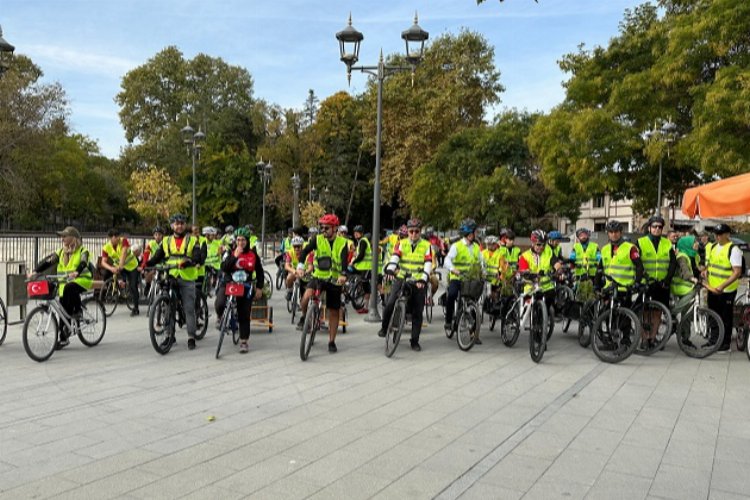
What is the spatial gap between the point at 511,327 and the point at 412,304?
1512 millimetres

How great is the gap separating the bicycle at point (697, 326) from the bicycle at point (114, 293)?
9475 millimetres

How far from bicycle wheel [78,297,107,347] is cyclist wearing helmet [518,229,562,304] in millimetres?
5832

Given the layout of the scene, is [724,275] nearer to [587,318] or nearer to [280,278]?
[587,318]

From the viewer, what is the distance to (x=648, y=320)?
8844 millimetres

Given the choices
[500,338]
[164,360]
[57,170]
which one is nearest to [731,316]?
[500,338]

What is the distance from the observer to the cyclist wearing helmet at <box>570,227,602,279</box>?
38.2 ft

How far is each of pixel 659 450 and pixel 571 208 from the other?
36797mm

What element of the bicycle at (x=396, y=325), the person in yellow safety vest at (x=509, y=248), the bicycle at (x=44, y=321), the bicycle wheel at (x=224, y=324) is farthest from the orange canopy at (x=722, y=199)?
the bicycle at (x=44, y=321)

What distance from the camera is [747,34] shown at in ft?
61.7

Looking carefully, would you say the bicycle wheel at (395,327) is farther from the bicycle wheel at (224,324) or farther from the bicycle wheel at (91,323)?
the bicycle wheel at (91,323)

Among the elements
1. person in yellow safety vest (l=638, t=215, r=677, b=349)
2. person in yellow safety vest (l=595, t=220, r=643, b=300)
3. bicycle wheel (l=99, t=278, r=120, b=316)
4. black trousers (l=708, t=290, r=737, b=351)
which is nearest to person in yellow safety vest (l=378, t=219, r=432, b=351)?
person in yellow safety vest (l=595, t=220, r=643, b=300)

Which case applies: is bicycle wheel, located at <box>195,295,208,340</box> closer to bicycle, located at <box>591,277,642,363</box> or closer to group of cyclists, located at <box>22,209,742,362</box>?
group of cyclists, located at <box>22,209,742,362</box>

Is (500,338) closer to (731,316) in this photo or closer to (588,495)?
(731,316)

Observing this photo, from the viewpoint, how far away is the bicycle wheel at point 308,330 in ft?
27.0
